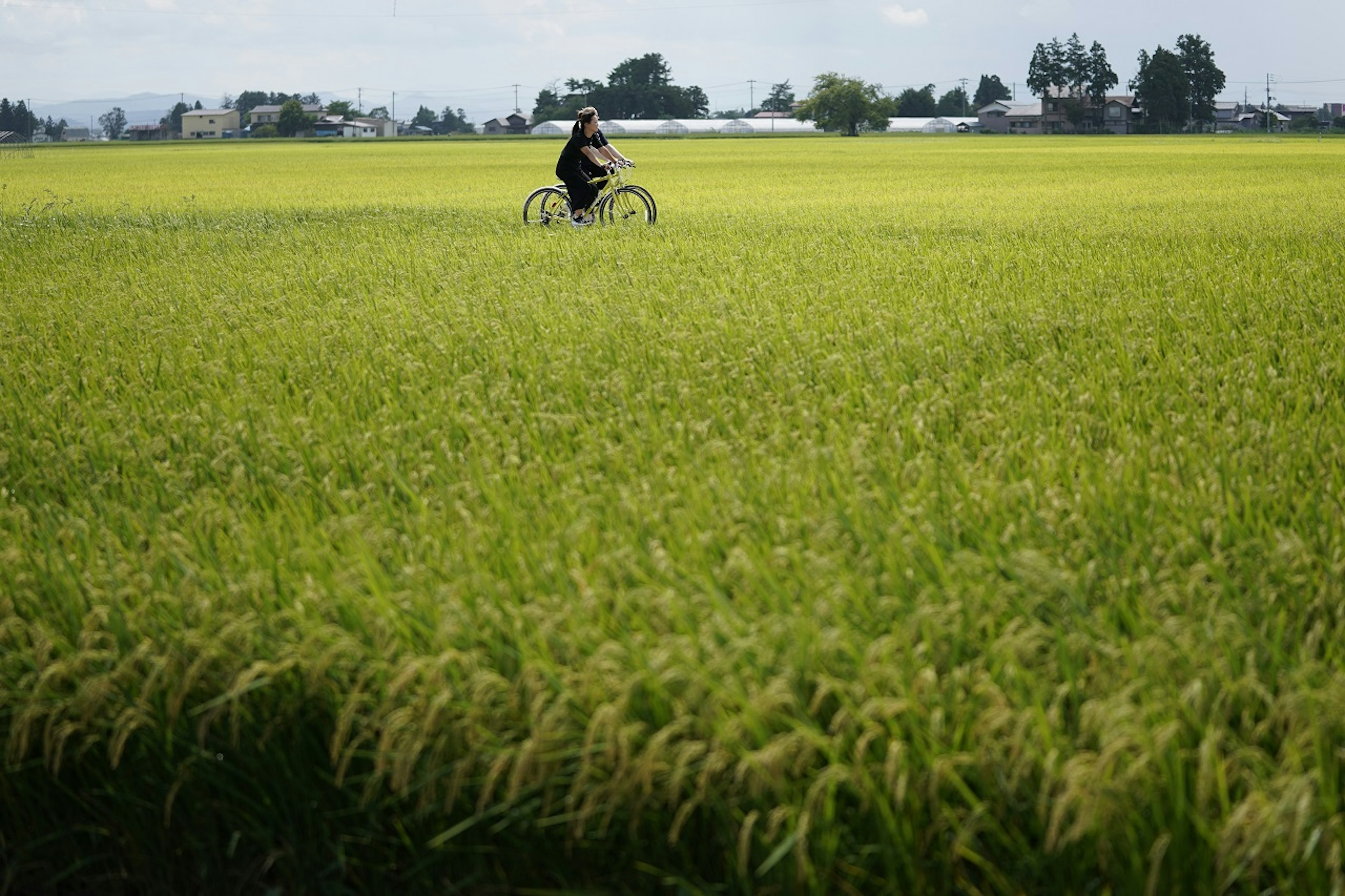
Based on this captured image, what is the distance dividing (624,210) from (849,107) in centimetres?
11952

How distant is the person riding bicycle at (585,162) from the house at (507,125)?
562ft

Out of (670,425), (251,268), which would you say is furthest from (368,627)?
(251,268)

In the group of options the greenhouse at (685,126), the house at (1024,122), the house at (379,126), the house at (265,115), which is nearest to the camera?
the greenhouse at (685,126)

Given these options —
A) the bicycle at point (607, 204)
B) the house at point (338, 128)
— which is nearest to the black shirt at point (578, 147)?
the bicycle at point (607, 204)

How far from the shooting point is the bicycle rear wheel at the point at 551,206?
1723 cm

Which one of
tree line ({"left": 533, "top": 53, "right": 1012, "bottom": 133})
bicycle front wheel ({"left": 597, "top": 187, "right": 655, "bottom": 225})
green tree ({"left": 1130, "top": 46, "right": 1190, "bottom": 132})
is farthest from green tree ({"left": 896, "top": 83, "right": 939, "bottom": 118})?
bicycle front wheel ({"left": 597, "top": 187, "right": 655, "bottom": 225})

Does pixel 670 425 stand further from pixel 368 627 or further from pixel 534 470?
pixel 368 627

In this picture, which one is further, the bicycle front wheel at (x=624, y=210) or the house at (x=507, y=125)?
the house at (x=507, y=125)

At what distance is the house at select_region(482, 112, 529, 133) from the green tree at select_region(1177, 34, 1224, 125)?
283 ft

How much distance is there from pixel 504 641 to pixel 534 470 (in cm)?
172

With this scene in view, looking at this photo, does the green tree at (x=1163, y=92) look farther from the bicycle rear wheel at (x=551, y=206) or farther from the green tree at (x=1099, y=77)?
the bicycle rear wheel at (x=551, y=206)

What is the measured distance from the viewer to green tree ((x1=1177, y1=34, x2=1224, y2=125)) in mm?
133750

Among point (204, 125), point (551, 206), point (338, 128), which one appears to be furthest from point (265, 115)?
point (551, 206)

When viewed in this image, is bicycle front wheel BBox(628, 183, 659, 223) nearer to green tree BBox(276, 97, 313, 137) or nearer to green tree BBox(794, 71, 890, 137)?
green tree BBox(794, 71, 890, 137)
